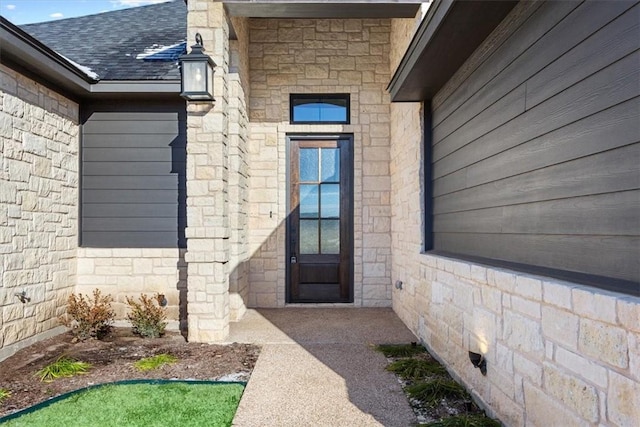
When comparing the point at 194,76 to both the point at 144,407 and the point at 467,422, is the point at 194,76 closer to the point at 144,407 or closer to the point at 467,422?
the point at 144,407

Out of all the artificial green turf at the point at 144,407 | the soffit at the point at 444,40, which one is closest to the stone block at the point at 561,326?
the soffit at the point at 444,40

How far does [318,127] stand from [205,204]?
243cm

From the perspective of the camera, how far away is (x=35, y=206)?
4.08 m

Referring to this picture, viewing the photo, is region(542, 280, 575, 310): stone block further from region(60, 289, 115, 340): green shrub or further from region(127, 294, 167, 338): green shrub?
region(60, 289, 115, 340): green shrub

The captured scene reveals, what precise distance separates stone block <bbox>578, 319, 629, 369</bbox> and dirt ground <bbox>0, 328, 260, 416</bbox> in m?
2.42

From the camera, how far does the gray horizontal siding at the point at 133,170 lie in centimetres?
484

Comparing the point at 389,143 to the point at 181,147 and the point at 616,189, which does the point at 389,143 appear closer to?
the point at 181,147

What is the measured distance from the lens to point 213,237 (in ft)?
13.2

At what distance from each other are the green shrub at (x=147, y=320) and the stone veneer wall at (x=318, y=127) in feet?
5.19

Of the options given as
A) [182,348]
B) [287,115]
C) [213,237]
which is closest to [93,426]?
[182,348]

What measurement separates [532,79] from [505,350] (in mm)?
1570

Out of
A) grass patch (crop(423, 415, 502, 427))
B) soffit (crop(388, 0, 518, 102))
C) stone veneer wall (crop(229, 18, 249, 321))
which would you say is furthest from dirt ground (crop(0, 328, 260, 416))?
soffit (crop(388, 0, 518, 102))

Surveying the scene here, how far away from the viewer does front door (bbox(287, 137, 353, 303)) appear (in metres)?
5.88

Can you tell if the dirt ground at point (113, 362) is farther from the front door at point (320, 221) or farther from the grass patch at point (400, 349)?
the front door at point (320, 221)
